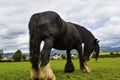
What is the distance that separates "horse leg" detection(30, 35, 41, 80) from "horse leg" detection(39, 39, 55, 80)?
0.90ft

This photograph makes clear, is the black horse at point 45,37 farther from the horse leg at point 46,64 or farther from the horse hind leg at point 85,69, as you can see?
the horse hind leg at point 85,69

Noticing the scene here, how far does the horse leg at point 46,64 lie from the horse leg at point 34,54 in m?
0.28

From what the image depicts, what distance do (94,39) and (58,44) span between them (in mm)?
3863

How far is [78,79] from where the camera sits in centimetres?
1070

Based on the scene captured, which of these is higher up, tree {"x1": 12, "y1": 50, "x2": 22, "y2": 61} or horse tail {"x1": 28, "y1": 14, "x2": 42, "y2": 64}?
tree {"x1": 12, "y1": 50, "x2": 22, "y2": 61}

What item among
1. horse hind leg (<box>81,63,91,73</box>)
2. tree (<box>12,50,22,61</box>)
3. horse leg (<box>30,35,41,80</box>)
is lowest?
horse hind leg (<box>81,63,91,73</box>)

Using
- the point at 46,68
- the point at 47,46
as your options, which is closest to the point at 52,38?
the point at 47,46

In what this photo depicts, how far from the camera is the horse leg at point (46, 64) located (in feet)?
29.8

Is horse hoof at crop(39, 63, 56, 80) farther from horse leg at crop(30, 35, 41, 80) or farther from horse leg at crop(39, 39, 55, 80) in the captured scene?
horse leg at crop(30, 35, 41, 80)

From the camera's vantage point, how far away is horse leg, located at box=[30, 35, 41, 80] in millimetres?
9602

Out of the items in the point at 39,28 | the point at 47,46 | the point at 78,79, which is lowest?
the point at 78,79

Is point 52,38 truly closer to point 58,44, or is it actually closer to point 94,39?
point 58,44

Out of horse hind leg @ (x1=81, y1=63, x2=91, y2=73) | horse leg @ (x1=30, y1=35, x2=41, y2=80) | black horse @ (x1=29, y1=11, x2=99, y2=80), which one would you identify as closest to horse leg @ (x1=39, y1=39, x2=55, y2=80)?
black horse @ (x1=29, y1=11, x2=99, y2=80)

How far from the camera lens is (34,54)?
9609 millimetres
